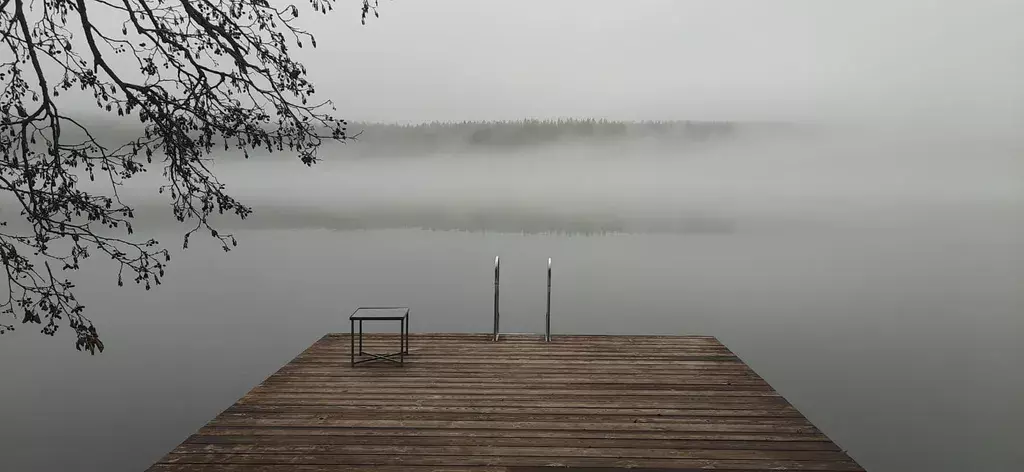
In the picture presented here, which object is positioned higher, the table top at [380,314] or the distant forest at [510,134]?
the distant forest at [510,134]

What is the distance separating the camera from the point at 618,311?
11375mm

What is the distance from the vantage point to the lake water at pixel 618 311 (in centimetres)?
688

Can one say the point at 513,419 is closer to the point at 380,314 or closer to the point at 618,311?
the point at 380,314

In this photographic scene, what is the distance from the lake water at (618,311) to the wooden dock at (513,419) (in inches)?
123

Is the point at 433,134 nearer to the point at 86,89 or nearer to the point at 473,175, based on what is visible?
the point at 473,175

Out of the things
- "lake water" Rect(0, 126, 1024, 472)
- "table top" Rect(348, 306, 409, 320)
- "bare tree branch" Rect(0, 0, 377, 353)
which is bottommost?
"lake water" Rect(0, 126, 1024, 472)

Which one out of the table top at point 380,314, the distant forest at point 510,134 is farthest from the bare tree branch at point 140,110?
the distant forest at point 510,134

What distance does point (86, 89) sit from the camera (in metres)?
2.94

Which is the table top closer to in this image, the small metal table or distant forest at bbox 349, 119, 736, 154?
the small metal table

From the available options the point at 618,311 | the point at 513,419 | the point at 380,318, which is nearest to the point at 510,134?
the point at 618,311

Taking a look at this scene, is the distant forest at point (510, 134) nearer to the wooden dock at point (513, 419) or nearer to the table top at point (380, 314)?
the wooden dock at point (513, 419)

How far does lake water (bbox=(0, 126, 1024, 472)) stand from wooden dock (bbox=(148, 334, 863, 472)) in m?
3.14

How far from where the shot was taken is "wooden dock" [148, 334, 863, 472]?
3.03 m

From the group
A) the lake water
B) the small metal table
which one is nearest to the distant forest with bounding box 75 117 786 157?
the lake water
